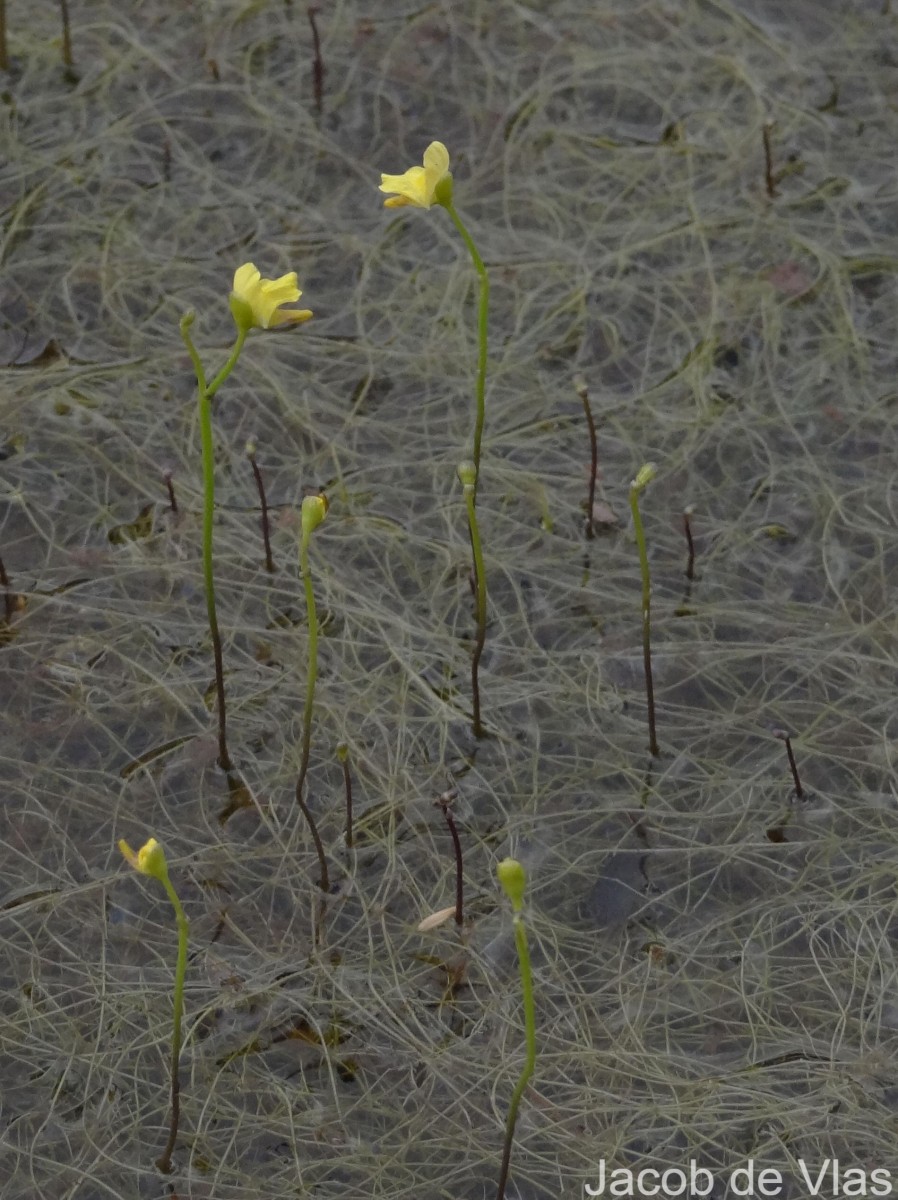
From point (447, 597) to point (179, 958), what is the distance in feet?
4.36

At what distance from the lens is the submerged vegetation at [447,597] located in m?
3.16

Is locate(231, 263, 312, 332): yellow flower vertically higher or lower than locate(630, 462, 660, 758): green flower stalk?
higher

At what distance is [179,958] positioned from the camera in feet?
9.15

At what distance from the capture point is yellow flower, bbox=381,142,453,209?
10.7 ft

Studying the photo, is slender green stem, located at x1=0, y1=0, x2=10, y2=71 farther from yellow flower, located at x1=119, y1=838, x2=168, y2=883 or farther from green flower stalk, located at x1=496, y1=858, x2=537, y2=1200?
green flower stalk, located at x1=496, y1=858, x2=537, y2=1200

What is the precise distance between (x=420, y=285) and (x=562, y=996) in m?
2.06

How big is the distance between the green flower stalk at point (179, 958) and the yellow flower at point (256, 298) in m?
0.90

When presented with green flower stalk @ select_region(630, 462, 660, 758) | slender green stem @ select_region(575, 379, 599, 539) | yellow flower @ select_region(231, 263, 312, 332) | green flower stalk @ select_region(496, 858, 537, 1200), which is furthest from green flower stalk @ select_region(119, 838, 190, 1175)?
slender green stem @ select_region(575, 379, 599, 539)

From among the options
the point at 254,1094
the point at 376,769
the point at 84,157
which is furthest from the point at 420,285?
the point at 254,1094

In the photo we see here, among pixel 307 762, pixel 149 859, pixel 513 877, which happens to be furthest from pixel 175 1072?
pixel 513 877

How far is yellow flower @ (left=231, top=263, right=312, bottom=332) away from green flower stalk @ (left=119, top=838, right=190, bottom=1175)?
904 millimetres

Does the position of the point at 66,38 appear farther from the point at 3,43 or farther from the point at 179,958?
the point at 179,958

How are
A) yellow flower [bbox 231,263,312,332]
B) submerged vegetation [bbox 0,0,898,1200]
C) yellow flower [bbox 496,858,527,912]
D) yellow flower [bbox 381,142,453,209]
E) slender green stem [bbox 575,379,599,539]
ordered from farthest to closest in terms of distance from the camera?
slender green stem [bbox 575,379,599,539] < yellow flower [bbox 381,142,453,209] < submerged vegetation [bbox 0,0,898,1200] < yellow flower [bbox 231,263,312,332] < yellow flower [bbox 496,858,527,912]

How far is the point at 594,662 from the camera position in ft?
12.5
